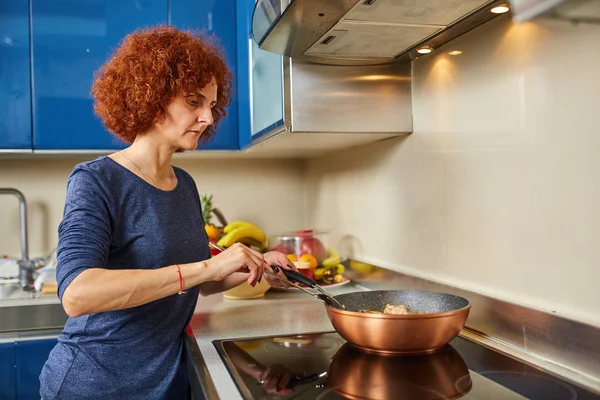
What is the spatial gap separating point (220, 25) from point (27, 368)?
4.30 ft

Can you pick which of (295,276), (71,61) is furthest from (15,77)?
(295,276)

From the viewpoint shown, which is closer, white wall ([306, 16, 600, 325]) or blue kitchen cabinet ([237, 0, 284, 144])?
white wall ([306, 16, 600, 325])

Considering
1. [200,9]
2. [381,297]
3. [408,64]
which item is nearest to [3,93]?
[200,9]

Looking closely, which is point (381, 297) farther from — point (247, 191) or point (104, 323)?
point (247, 191)

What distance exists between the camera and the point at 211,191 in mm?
2496

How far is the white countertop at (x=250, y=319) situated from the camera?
44.1 inches

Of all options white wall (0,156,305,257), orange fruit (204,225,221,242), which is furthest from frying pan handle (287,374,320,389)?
white wall (0,156,305,257)

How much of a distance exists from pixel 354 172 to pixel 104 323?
106cm

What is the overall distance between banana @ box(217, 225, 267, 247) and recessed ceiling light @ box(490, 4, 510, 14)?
1.22 metres

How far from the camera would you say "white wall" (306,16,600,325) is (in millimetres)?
939

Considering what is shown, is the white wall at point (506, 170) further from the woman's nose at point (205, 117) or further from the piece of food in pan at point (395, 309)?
the woman's nose at point (205, 117)

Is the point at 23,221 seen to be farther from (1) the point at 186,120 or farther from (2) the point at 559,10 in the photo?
(2) the point at 559,10

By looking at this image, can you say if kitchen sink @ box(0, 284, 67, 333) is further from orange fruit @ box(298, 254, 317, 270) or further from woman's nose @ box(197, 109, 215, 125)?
woman's nose @ box(197, 109, 215, 125)

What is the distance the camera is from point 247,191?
99.8 inches
